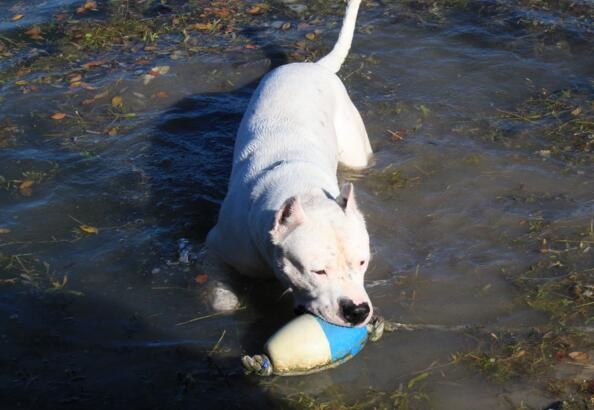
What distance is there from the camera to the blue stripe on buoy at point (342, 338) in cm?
491

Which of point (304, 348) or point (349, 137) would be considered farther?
point (349, 137)

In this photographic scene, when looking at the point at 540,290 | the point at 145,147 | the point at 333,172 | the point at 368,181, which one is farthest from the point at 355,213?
the point at 145,147

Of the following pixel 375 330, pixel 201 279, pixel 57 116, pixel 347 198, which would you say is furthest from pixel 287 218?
pixel 57 116

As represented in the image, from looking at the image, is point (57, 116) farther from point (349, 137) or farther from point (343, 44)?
point (349, 137)

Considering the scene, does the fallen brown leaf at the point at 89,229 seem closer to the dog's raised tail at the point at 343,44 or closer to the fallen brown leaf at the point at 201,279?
the fallen brown leaf at the point at 201,279

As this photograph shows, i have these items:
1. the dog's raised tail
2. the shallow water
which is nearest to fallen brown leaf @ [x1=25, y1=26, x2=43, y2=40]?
the shallow water

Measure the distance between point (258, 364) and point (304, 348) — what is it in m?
0.36

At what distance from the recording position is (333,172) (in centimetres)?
642

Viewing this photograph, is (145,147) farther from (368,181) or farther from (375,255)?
(375,255)

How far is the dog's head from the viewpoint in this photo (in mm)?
4812

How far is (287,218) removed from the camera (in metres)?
4.94

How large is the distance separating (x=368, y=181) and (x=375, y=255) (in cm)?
131

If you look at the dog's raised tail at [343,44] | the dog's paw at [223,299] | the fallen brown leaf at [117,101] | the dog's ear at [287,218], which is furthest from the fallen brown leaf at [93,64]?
the dog's ear at [287,218]

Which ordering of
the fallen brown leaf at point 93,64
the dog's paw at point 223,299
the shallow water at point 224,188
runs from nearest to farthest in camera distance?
the shallow water at point 224,188, the dog's paw at point 223,299, the fallen brown leaf at point 93,64
